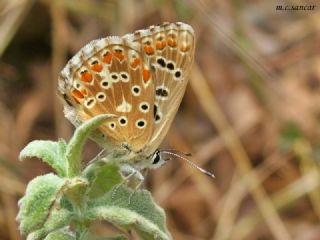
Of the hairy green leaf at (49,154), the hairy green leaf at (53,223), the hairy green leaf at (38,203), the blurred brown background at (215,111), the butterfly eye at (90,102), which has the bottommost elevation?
the blurred brown background at (215,111)

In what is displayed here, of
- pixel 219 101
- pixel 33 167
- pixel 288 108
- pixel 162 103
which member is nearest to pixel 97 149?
pixel 33 167

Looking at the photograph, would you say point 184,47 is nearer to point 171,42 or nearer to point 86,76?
point 171,42

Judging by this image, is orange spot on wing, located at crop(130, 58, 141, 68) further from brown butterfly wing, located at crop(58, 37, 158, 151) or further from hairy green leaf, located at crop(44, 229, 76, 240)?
hairy green leaf, located at crop(44, 229, 76, 240)

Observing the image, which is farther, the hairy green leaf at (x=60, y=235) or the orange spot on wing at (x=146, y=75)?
the orange spot on wing at (x=146, y=75)

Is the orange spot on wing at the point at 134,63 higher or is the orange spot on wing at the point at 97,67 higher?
the orange spot on wing at the point at 97,67

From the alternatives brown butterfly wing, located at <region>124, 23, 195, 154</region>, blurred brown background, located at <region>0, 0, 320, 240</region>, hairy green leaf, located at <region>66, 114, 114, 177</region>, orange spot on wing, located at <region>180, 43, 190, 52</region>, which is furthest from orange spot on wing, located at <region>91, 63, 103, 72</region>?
blurred brown background, located at <region>0, 0, 320, 240</region>

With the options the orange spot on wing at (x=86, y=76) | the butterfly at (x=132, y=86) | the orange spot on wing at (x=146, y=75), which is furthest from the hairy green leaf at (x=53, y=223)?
the orange spot on wing at (x=146, y=75)

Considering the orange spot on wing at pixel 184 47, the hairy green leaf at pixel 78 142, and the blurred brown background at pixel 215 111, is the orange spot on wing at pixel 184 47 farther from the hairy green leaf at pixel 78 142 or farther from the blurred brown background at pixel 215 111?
the blurred brown background at pixel 215 111
